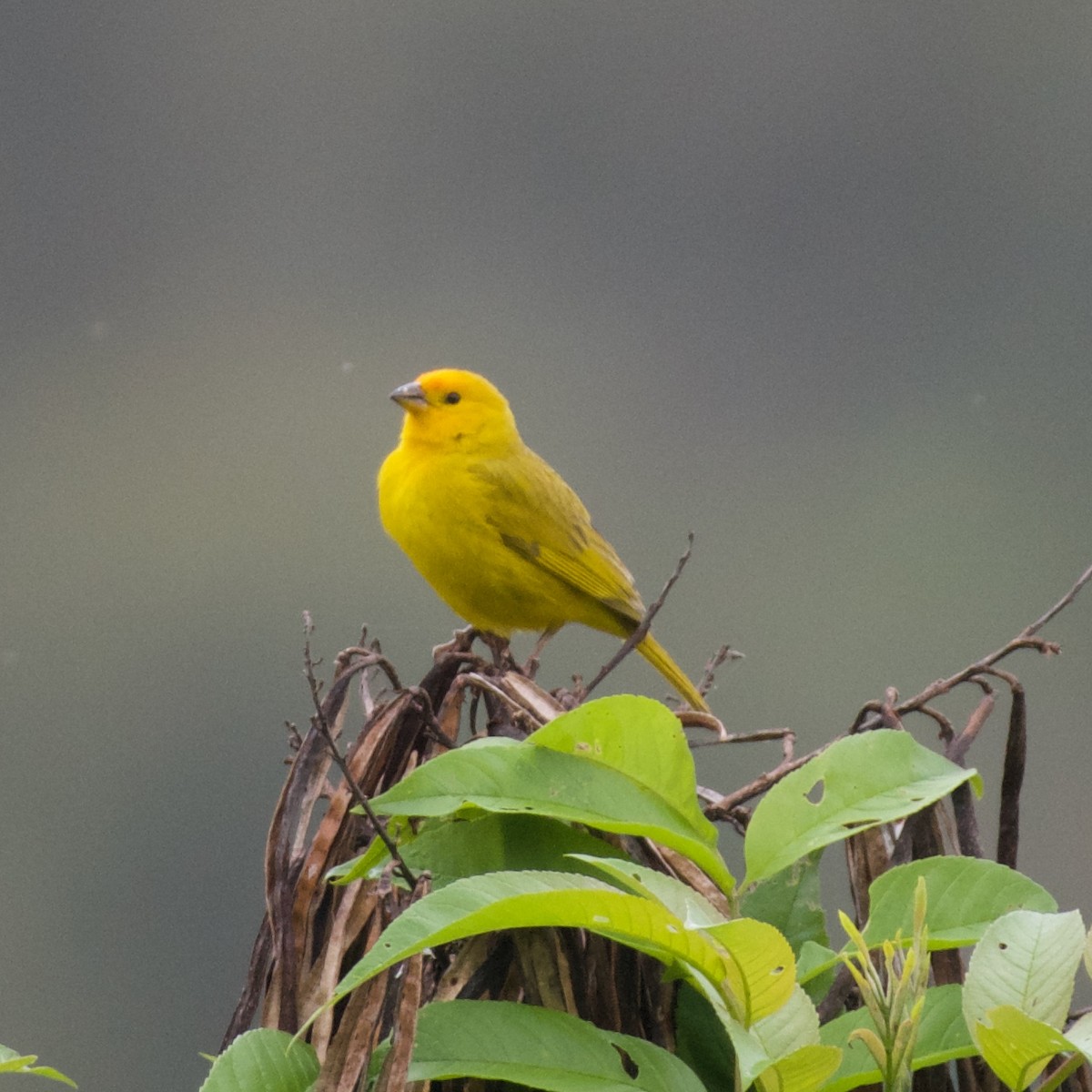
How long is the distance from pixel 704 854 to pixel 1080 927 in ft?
0.61

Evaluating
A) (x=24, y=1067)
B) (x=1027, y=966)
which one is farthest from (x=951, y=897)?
(x=24, y=1067)

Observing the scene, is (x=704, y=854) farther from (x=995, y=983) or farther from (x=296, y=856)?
(x=296, y=856)

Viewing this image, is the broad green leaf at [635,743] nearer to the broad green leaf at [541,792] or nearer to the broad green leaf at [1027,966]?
the broad green leaf at [541,792]

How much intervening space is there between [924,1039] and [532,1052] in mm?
202

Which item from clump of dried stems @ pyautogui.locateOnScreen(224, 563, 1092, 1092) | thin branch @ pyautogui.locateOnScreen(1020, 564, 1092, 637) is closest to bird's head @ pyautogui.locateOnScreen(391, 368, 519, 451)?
clump of dried stems @ pyautogui.locateOnScreen(224, 563, 1092, 1092)

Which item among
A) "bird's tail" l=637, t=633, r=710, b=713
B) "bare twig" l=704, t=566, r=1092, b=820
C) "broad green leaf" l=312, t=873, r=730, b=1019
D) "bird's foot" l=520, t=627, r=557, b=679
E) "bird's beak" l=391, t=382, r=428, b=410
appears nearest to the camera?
"broad green leaf" l=312, t=873, r=730, b=1019

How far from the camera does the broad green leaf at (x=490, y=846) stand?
815 mm

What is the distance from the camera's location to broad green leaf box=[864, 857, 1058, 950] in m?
0.78

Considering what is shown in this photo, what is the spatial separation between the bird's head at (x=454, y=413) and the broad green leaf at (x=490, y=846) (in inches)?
80.7

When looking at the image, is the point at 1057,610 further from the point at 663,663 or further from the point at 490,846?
the point at 663,663

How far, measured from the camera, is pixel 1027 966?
0.73 metres

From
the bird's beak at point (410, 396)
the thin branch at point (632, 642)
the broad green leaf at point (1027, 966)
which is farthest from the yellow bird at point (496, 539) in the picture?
the broad green leaf at point (1027, 966)

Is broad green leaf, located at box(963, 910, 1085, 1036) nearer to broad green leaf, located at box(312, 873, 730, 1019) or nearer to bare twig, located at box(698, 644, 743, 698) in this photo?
broad green leaf, located at box(312, 873, 730, 1019)

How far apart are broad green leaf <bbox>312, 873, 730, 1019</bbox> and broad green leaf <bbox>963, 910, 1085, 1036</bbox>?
0.13 meters
